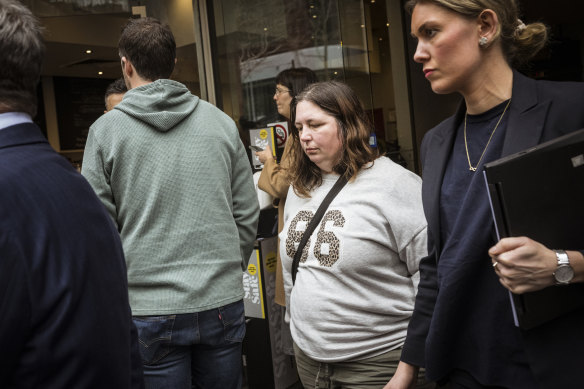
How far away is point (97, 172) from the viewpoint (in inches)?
69.1

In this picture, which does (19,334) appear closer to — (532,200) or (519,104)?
(532,200)

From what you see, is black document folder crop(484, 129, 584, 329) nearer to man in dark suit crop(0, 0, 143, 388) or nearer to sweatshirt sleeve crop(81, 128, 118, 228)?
man in dark suit crop(0, 0, 143, 388)

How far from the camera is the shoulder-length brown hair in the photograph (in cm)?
200

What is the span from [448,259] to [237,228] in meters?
0.96

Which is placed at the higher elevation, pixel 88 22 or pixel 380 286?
pixel 88 22

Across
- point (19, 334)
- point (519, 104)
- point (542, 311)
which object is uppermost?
point (519, 104)

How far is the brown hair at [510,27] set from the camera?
3.95 feet

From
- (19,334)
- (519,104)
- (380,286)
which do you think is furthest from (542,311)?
(19,334)

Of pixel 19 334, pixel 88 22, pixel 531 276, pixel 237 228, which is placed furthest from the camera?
pixel 88 22

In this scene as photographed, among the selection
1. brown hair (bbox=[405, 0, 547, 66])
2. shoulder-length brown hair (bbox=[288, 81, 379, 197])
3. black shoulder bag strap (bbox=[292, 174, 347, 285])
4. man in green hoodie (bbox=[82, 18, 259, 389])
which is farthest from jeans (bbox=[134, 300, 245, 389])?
brown hair (bbox=[405, 0, 547, 66])

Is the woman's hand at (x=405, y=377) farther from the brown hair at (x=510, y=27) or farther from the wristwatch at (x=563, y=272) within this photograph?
the brown hair at (x=510, y=27)

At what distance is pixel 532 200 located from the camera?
3.35 ft

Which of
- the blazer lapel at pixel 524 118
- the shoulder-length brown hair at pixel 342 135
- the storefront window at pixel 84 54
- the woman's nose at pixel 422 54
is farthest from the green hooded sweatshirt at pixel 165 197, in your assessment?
the storefront window at pixel 84 54

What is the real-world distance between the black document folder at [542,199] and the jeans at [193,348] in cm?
108
